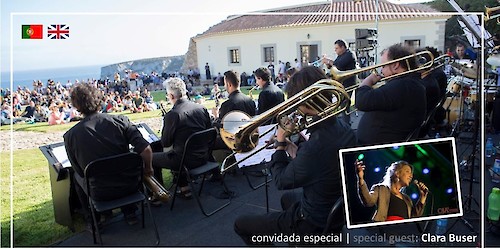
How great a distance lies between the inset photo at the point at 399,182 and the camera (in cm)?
189

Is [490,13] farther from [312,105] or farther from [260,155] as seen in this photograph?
[260,155]

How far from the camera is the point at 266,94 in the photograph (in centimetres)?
461

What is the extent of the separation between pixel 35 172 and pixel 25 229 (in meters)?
2.54

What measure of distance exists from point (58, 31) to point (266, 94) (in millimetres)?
2449

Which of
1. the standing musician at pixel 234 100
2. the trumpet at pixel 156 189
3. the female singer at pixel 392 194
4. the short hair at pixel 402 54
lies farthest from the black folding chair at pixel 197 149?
the female singer at pixel 392 194

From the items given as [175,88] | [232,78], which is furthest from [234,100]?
[175,88]

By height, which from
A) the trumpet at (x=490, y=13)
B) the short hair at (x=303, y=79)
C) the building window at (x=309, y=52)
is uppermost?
the building window at (x=309, y=52)

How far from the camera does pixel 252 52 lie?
1967 cm

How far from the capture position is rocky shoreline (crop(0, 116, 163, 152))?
27.7ft

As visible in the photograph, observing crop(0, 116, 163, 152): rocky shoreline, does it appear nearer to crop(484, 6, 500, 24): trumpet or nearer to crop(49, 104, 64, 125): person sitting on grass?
crop(49, 104, 64, 125): person sitting on grass

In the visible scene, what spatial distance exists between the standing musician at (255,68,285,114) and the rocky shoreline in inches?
190

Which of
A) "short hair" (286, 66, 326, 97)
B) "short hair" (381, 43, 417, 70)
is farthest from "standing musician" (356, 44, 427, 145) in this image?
"short hair" (286, 66, 326, 97)

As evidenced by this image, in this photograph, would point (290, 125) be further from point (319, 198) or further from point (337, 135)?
point (319, 198)

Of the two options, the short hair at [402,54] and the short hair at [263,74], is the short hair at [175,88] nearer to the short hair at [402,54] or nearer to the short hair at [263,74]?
the short hair at [263,74]
